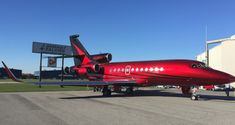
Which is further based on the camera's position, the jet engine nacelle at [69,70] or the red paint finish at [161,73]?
the jet engine nacelle at [69,70]

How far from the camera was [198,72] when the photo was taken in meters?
20.6

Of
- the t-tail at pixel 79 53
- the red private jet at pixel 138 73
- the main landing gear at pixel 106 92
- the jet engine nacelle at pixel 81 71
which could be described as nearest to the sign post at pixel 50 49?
the t-tail at pixel 79 53

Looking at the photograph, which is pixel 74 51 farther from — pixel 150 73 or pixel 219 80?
pixel 219 80

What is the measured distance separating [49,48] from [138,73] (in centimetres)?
3349

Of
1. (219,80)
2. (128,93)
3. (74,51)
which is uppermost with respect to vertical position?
(74,51)

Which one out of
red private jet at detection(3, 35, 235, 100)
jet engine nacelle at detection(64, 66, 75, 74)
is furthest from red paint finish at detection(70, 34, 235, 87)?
jet engine nacelle at detection(64, 66, 75, 74)

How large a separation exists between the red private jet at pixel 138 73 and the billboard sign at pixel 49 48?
1900 centimetres

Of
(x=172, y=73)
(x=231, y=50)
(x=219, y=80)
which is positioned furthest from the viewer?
(x=231, y=50)

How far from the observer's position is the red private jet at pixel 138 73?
20.5 metres

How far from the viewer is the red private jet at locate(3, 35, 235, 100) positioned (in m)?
20.5

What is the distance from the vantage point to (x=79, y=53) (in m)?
34.3

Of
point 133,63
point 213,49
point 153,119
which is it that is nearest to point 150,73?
point 133,63

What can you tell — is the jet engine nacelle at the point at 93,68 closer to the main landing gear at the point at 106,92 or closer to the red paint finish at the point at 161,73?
the red paint finish at the point at 161,73

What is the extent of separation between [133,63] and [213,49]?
36.5 m
